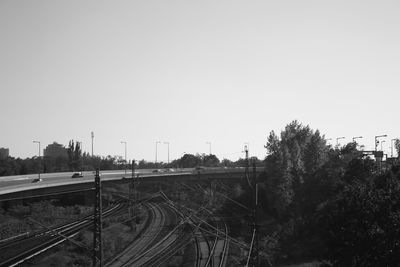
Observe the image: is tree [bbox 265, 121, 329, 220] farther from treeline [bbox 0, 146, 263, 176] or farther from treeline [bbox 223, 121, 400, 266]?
treeline [bbox 0, 146, 263, 176]

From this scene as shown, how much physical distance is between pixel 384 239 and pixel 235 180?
102 m

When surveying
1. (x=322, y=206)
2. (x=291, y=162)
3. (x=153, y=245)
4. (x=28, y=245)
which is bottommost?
(x=153, y=245)

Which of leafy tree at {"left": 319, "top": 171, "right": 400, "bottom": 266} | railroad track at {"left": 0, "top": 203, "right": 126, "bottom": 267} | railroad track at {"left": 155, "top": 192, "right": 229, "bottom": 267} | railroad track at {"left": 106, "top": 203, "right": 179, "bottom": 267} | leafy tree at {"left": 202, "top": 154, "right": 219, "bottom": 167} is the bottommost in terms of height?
railroad track at {"left": 155, "top": 192, "right": 229, "bottom": 267}

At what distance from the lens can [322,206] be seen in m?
59.0

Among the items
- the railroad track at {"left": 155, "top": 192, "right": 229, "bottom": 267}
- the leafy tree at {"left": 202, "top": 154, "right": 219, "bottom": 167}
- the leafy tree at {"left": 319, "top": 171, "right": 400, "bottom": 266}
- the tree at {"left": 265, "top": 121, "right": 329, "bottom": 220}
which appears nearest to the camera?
the leafy tree at {"left": 319, "top": 171, "right": 400, "bottom": 266}

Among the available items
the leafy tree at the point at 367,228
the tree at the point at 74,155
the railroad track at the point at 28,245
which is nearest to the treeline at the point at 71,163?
the tree at the point at 74,155

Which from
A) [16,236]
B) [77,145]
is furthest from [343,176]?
[77,145]

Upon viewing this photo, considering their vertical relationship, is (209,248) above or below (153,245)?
below

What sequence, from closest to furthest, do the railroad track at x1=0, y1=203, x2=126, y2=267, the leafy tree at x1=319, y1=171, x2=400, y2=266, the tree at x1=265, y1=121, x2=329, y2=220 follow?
1. the leafy tree at x1=319, y1=171, x2=400, y2=266
2. the railroad track at x1=0, y1=203, x2=126, y2=267
3. the tree at x1=265, y1=121, x2=329, y2=220

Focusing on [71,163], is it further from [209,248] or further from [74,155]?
[209,248]

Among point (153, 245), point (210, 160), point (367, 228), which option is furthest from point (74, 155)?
point (367, 228)

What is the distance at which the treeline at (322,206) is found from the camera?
Answer: 100ft

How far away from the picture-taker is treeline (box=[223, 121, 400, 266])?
1203 inches

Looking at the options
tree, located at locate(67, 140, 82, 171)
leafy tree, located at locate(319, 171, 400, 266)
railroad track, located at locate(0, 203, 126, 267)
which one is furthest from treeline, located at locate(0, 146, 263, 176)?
leafy tree, located at locate(319, 171, 400, 266)
